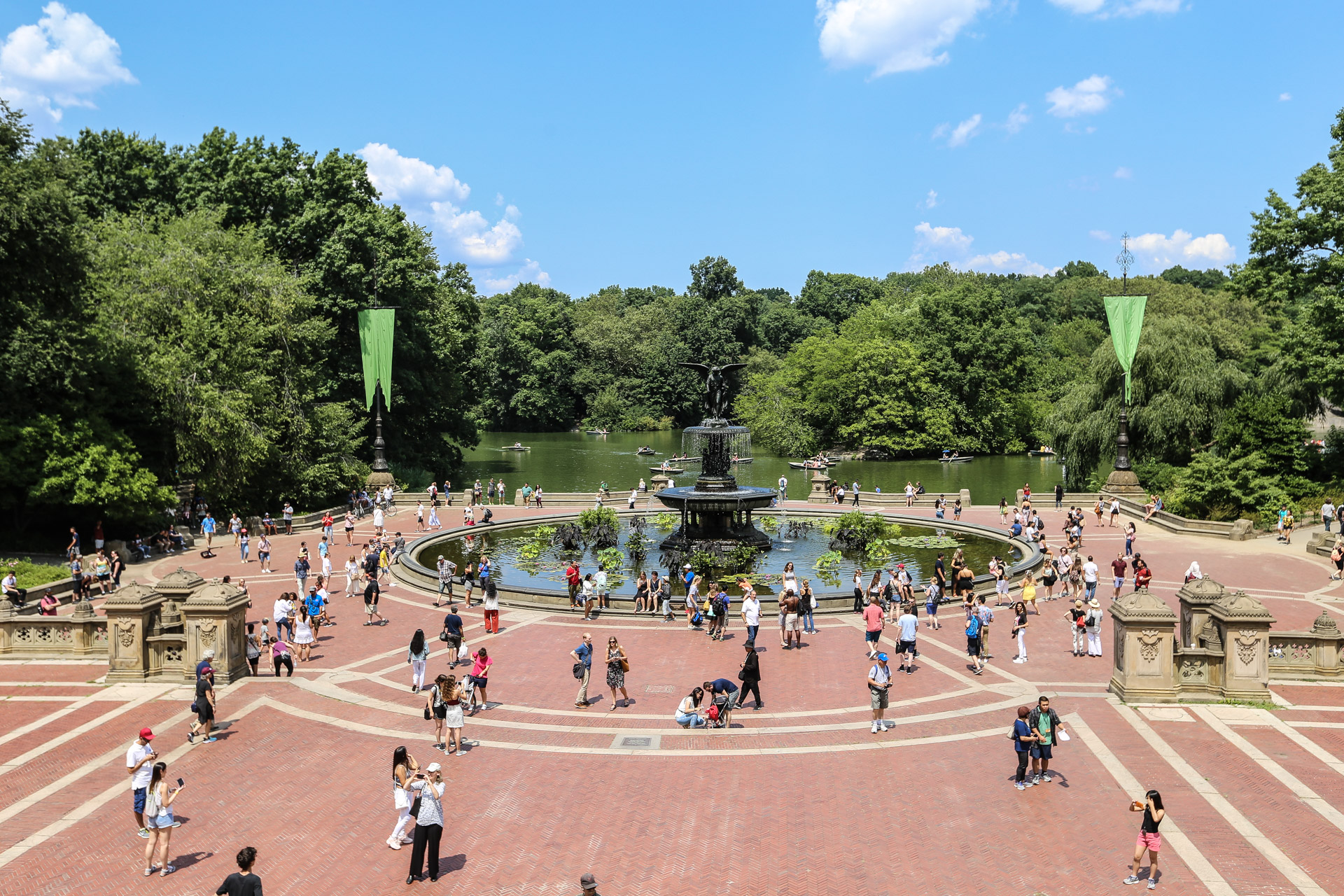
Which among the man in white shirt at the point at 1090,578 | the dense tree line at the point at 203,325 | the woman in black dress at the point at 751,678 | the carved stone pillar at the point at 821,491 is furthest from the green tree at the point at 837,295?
the woman in black dress at the point at 751,678

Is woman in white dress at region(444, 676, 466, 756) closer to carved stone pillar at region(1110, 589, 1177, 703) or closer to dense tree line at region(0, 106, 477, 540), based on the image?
carved stone pillar at region(1110, 589, 1177, 703)

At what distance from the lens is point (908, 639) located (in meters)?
19.5

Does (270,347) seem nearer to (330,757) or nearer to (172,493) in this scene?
(172,493)

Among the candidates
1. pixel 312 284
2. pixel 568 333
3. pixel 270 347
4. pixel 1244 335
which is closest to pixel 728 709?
pixel 270 347

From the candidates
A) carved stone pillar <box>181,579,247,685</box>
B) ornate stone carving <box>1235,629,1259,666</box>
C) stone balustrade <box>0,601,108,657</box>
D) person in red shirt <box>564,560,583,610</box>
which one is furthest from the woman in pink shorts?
stone balustrade <box>0,601,108,657</box>

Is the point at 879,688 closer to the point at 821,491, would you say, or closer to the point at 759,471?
the point at 821,491

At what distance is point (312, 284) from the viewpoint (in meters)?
50.9

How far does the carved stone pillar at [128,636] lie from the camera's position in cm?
1853

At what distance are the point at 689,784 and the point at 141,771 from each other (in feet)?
24.0

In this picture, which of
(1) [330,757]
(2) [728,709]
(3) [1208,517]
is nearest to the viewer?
(1) [330,757]

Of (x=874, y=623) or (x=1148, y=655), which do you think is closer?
(x=1148, y=655)

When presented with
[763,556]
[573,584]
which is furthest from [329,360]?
[573,584]

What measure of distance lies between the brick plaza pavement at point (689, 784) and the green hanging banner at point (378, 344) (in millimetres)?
28747

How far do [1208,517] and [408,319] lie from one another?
1644 inches
